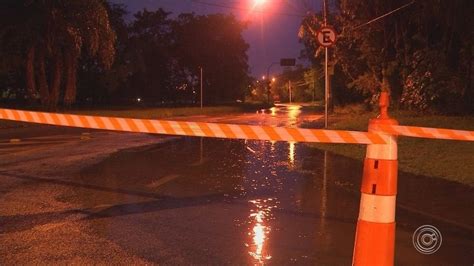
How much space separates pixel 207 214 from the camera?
303 inches

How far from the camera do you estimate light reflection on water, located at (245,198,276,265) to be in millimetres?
5785

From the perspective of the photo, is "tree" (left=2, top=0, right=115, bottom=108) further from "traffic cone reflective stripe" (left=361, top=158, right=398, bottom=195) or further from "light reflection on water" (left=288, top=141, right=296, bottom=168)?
"traffic cone reflective stripe" (left=361, top=158, right=398, bottom=195)

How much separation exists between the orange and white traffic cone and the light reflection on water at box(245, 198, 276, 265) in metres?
1.31

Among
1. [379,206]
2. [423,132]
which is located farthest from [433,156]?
[379,206]

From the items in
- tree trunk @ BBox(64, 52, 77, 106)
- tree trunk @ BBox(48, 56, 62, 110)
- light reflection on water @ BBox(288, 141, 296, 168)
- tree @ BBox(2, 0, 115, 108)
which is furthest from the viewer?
tree trunk @ BBox(48, 56, 62, 110)

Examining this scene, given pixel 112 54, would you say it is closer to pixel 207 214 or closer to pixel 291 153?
pixel 291 153

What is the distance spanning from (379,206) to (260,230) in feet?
8.18

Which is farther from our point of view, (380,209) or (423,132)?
(423,132)

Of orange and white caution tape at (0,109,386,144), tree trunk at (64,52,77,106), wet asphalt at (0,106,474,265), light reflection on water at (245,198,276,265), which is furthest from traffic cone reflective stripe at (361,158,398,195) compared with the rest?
tree trunk at (64,52,77,106)

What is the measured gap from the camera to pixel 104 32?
34.6 metres

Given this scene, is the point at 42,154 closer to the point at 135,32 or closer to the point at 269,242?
the point at 269,242

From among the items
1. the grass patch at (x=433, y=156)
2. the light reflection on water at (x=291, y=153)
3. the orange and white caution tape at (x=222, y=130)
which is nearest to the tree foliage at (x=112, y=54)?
the light reflection on water at (x=291, y=153)

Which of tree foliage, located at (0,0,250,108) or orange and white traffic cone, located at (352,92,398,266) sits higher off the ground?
tree foliage, located at (0,0,250,108)

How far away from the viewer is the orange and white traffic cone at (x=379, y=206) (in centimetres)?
454
